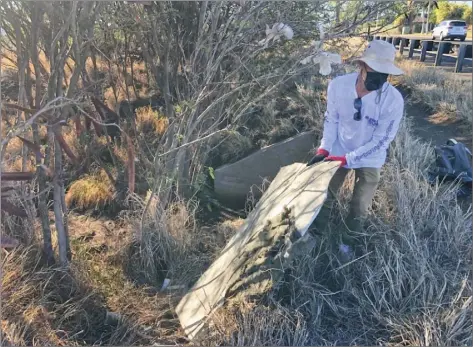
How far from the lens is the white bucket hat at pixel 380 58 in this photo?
334 cm

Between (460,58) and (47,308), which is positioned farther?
(460,58)

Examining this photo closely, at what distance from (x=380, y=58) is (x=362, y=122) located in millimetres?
480

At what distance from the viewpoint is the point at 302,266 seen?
3.34 meters

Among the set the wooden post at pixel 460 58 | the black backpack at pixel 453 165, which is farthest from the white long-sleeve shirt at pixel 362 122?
the wooden post at pixel 460 58

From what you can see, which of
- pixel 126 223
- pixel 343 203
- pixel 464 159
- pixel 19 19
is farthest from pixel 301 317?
pixel 464 159

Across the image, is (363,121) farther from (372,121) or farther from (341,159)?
(341,159)

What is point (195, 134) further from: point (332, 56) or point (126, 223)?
point (332, 56)

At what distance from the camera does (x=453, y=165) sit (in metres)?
5.10

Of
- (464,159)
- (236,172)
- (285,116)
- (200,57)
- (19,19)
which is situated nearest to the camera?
(19,19)

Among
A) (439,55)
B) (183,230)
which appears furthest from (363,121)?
(439,55)

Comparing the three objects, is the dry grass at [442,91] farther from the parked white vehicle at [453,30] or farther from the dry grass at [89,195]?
the parked white vehicle at [453,30]

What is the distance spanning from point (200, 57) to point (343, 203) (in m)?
1.78

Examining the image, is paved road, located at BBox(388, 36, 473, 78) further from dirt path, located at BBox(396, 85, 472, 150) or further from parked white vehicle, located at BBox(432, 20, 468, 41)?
parked white vehicle, located at BBox(432, 20, 468, 41)

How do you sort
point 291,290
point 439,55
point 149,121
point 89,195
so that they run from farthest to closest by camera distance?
Result: point 439,55, point 149,121, point 89,195, point 291,290
